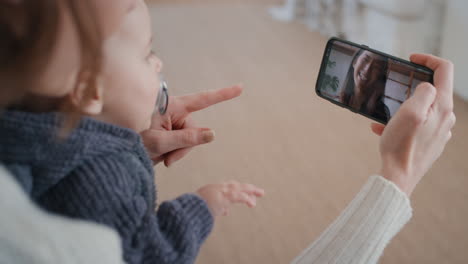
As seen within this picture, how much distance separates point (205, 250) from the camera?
3.62 ft

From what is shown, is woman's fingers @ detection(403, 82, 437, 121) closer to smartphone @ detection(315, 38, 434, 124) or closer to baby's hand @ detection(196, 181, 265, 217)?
smartphone @ detection(315, 38, 434, 124)

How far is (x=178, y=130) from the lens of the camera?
2.49ft

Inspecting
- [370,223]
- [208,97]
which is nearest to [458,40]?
[208,97]

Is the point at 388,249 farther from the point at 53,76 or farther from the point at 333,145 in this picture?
the point at 53,76

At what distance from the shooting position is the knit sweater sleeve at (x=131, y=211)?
47cm

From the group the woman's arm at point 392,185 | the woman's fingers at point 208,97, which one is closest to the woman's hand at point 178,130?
the woman's fingers at point 208,97

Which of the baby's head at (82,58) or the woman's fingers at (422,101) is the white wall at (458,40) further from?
the baby's head at (82,58)

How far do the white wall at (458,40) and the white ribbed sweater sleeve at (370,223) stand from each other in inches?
47.9

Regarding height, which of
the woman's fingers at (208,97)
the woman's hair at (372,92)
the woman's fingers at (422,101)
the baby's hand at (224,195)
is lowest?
the baby's hand at (224,195)

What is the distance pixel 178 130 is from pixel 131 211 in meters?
0.27

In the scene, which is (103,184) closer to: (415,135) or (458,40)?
(415,135)

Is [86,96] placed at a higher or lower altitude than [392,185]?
higher

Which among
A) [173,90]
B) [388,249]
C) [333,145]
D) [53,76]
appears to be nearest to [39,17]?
[53,76]

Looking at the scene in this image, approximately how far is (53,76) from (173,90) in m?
1.36
